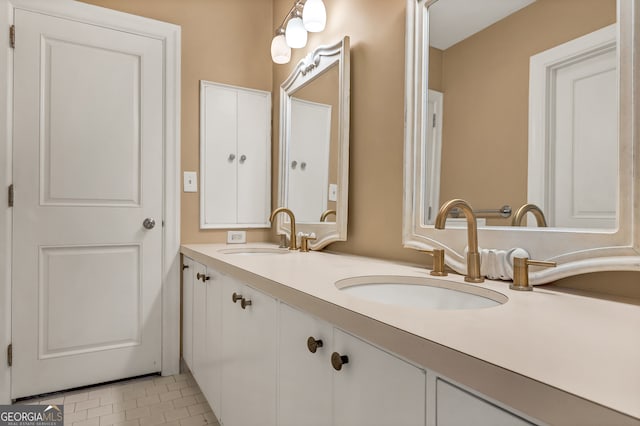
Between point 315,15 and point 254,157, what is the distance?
3.16ft

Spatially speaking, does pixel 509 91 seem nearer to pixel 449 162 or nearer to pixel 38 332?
pixel 449 162

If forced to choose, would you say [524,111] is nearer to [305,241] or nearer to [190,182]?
[305,241]

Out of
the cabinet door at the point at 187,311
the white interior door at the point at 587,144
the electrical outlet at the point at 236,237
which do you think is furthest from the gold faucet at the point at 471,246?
the electrical outlet at the point at 236,237

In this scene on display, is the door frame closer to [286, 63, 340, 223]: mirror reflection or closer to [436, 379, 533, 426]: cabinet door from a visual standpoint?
[286, 63, 340, 223]: mirror reflection

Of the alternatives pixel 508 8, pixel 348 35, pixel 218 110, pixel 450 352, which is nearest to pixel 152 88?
pixel 218 110

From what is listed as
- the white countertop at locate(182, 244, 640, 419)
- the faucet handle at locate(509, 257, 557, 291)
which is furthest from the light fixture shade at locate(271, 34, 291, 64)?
the faucet handle at locate(509, 257, 557, 291)

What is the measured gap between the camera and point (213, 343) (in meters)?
1.51

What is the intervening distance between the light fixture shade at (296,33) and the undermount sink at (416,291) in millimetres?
1312

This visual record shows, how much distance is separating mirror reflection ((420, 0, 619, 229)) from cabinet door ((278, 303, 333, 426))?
0.59 meters

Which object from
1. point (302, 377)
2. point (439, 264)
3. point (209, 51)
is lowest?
point (302, 377)

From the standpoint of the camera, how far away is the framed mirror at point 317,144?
1.59m

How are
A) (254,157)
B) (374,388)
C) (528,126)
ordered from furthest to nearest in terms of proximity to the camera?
1. (254,157)
2. (528,126)
3. (374,388)

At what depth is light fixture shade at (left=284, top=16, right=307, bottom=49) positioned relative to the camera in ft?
5.87

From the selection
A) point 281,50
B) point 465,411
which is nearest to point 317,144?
point 281,50
